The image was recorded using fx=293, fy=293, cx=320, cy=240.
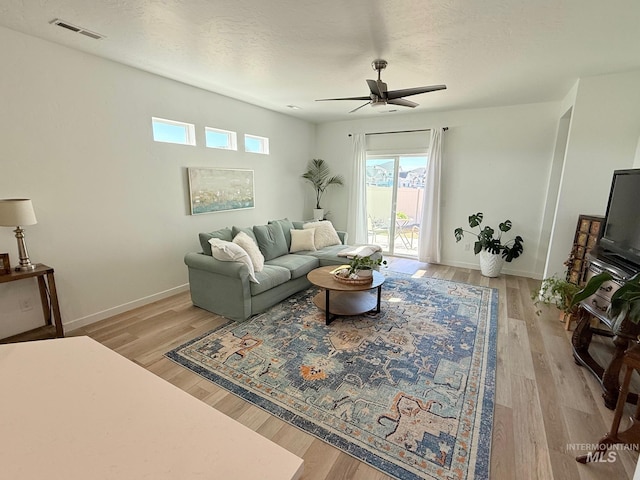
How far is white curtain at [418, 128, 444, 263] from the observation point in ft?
17.0

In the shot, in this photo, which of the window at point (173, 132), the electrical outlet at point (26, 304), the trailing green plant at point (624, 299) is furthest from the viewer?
the window at point (173, 132)

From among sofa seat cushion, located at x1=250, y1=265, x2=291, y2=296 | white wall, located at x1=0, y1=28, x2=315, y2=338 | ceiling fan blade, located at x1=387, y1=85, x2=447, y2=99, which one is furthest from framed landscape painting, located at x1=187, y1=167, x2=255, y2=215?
ceiling fan blade, located at x1=387, y1=85, x2=447, y2=99

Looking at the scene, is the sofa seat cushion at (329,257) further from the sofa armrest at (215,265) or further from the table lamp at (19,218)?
the table lamp at (19,218)

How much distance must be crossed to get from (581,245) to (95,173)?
17.6 feet

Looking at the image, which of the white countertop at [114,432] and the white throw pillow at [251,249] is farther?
the white throw pillow at [251,249]

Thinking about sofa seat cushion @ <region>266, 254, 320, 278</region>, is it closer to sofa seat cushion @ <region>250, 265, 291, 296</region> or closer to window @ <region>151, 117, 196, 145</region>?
sofa seat cushion @ <region>250, 265, 291, 296</region>

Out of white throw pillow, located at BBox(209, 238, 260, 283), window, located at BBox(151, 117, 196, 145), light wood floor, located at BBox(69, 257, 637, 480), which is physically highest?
window, located at BBox(151, 117, 196, 145)

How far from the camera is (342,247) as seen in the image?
15.4ft

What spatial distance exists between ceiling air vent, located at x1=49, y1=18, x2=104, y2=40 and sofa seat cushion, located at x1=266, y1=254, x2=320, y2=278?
279 cm

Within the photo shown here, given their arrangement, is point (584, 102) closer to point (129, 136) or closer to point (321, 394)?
point (321, 394)

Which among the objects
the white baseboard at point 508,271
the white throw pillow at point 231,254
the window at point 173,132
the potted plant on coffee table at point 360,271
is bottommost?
the white baseboard at point 508,271

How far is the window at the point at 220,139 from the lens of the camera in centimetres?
422

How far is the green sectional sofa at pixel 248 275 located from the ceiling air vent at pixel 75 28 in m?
2.03

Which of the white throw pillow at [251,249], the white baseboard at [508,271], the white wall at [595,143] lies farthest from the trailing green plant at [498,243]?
the white throw pillow at [251,249]
